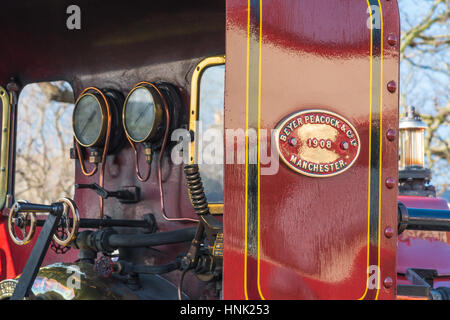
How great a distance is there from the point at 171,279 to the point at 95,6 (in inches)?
48.6

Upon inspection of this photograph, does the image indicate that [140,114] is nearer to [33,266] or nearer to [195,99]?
[195,99]

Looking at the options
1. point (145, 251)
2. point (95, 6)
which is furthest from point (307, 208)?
point (95, 6)

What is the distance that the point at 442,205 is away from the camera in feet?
9.93

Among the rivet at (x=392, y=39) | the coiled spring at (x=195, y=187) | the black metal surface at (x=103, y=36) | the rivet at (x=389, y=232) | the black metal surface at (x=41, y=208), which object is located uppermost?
the black metal surface at (x=103, y=36)

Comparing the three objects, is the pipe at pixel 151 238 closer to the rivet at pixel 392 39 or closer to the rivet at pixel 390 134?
the rivet at pixel 390 134

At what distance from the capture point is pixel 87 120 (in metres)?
2.95

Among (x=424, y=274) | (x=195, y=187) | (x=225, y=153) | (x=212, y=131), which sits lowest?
(x=424, y=274)

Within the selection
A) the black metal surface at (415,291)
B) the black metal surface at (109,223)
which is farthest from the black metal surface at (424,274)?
the black metal surface at (109,223)

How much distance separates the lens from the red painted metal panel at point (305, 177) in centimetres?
165

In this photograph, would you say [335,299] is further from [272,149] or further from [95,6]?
[95,6]

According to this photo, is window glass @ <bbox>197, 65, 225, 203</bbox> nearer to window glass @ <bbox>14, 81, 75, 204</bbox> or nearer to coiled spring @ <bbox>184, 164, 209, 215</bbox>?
coiled spring @ <bbox>184, 164, 209, 215</bbox>

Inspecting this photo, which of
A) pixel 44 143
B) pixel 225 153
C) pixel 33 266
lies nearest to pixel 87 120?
pixel 33 266

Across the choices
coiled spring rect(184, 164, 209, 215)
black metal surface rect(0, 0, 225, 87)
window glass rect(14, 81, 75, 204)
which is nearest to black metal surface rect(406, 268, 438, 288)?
coiled spring rect(184, 164, 209, 215)

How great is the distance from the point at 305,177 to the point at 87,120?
5.11 feet
